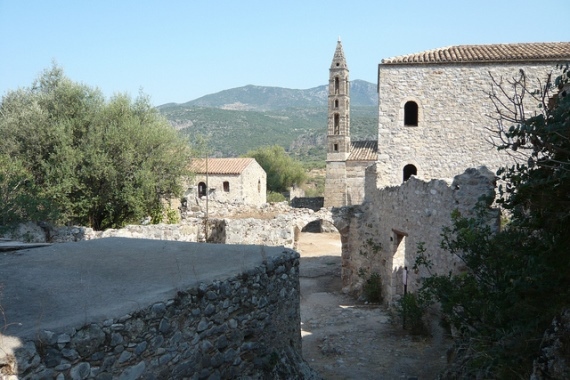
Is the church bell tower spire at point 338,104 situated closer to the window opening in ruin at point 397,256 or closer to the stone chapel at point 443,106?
the stone chapel at point 443,106

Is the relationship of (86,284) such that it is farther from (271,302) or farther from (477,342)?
(477,342)

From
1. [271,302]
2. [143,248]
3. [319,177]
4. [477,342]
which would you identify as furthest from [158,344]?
[319,177]

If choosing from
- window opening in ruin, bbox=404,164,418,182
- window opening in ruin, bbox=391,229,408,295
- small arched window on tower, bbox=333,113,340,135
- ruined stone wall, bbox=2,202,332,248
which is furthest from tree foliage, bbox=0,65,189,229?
small arched window on tower, bbox=333,113,340,135

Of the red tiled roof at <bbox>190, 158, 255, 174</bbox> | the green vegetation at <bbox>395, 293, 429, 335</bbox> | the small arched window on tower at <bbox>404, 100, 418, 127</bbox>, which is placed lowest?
the green vegetation at <bbox>395, 293, 429, 335</bbox>

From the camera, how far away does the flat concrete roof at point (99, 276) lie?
3.51 m

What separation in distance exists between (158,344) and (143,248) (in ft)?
8.49

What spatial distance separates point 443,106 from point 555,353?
14437 mm

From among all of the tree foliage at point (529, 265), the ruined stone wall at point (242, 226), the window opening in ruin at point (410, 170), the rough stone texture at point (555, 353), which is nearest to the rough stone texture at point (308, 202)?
the ruined stone wall at point (242, 226)

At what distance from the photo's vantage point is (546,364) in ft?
12.7

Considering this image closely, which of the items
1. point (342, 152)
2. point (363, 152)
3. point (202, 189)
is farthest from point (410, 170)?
point (202, 189)

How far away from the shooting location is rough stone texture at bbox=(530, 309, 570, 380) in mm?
3709

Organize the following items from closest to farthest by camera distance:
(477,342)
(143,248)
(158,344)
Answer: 1. (158,344)
2. (477,342)
3. (143,248)

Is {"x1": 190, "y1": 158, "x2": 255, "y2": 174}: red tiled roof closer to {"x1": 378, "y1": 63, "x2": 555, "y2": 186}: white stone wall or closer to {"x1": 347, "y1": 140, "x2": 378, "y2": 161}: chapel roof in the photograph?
{"x1": 347, "y1": 140, "x2": 378, "y2": 161}: chapel roof

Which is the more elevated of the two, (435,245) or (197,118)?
(197,118)
